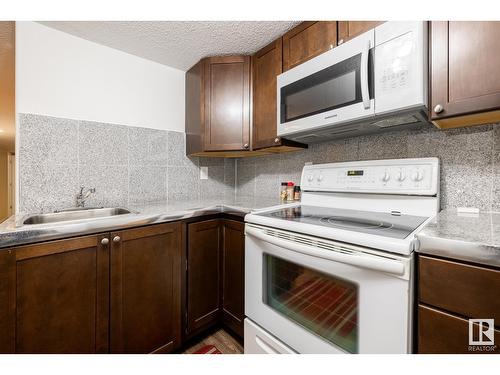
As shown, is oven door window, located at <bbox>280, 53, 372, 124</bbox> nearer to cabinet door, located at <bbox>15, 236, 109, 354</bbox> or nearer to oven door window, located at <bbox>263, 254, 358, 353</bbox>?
oven door window, located at <bbox>263, 254, 358, 353</bbox>

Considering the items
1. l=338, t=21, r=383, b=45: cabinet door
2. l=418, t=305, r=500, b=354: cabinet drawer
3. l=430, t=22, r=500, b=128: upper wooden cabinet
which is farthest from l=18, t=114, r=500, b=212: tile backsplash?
l=418, t=305, r=500, b=354: cabinet drawer

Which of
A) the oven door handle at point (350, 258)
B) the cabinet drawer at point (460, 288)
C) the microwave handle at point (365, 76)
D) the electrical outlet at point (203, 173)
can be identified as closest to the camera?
the cabinet drawer at point (460, 288)

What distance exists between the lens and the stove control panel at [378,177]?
112 centimetres

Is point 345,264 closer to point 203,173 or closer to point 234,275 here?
point 234,275

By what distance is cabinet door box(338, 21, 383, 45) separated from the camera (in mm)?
1061

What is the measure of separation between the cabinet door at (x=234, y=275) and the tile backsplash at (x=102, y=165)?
73cm

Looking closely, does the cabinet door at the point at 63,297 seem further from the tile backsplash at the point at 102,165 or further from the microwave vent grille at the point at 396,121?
the microwave vent grille at the point at 396,121

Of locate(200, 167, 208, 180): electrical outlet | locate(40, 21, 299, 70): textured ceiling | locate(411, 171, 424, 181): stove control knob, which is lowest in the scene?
locate(411, 171, 424, 181): stove control knob

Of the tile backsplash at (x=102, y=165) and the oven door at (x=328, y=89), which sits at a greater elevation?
the oven door at (x=328, y=89)

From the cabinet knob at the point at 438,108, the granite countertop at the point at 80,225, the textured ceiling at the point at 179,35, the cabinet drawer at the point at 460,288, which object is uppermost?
the textured ceiling at the point at 179,35

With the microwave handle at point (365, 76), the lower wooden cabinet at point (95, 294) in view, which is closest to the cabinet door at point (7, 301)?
the lower wooden cabinet at point (95, 294)

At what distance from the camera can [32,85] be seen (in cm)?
A: 139

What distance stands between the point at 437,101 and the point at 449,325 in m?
0.81
